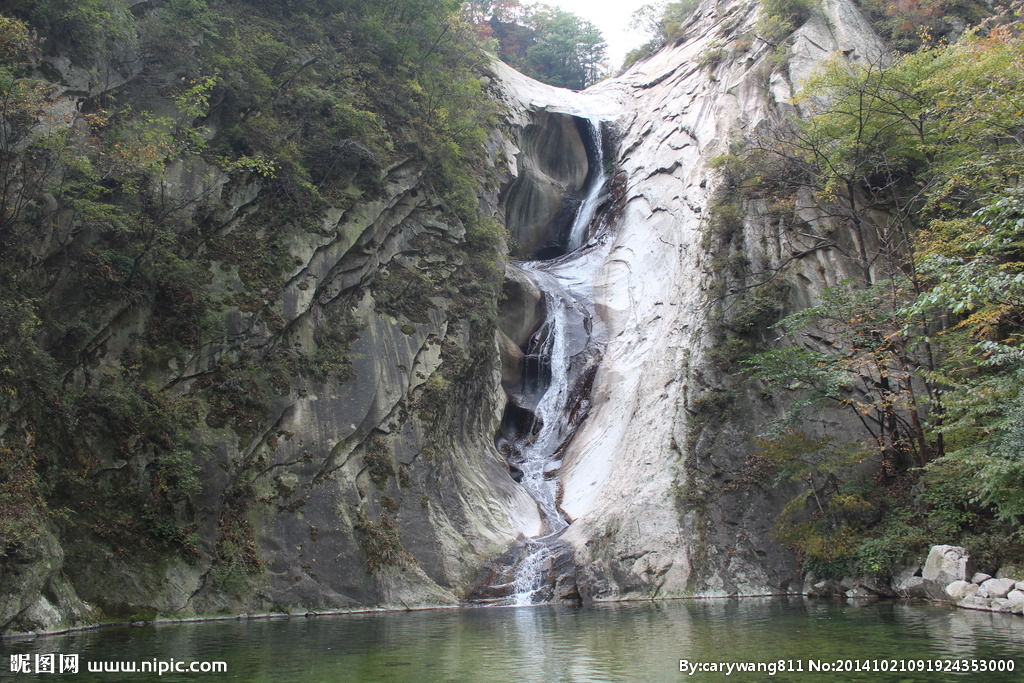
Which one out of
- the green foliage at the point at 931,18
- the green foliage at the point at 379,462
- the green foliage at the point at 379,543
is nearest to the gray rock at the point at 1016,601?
the green foliage at the point at 379,543

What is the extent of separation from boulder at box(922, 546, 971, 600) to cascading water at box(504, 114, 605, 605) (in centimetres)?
849

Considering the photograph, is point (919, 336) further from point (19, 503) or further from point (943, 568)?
point (19, 503)

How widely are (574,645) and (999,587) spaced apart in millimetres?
7353

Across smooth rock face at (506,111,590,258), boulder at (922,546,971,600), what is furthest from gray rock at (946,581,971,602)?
smooth rock face at (506,111,590,258)

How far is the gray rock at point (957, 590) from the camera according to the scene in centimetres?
1167

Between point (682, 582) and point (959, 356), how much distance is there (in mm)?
7857

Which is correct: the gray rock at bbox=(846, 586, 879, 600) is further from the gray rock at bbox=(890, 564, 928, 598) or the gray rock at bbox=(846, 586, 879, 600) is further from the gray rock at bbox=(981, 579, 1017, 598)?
the gray rock at bbox=(981, 579, 1017, 598)

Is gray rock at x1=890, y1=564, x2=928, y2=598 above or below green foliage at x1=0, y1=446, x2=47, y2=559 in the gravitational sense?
below

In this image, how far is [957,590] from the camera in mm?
11789

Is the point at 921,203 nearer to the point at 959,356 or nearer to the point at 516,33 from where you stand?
the point at 959,356

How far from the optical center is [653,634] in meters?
9.71

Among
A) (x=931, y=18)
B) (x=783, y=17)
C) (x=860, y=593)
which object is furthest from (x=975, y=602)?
(x=783, y=17)

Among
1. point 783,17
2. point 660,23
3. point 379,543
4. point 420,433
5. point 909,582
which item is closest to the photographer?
point 909,582

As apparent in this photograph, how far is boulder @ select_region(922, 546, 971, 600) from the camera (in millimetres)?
12228
